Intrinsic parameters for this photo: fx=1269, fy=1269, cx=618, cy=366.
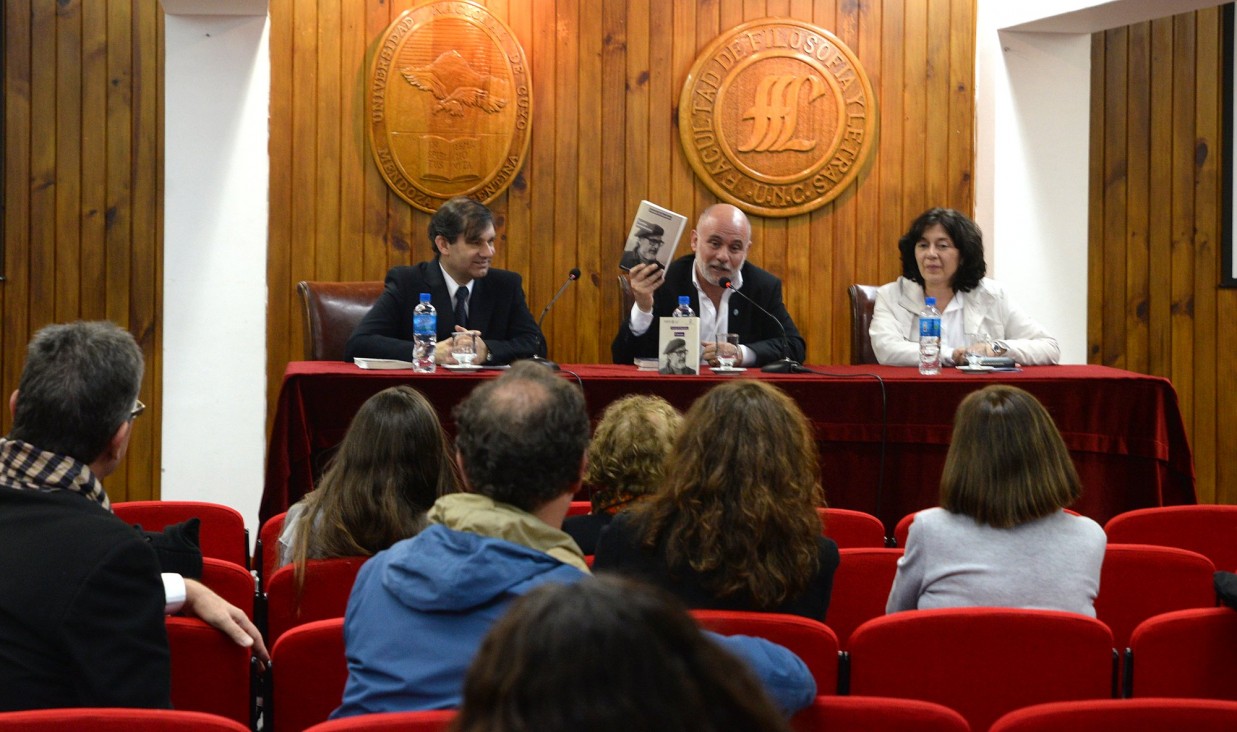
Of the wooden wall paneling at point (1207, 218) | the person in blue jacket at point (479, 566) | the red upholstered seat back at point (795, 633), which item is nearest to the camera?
the person in blue jacket at point (479, 566)

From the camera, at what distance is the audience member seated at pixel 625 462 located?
7.51 feet

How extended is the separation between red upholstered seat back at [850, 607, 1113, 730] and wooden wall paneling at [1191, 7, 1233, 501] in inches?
163

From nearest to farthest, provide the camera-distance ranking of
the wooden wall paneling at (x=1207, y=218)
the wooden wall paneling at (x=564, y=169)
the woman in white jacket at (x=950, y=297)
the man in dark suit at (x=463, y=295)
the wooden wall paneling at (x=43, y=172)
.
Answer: the man in dark suit at (x=463, y=295), the woman in white jacket at (x=950, y=297), the wooden wall paneling at (x=43, y=172), the wooden wall paneling at (x=564, y=169), the wooden wall paneling at (x=1207, y=218)

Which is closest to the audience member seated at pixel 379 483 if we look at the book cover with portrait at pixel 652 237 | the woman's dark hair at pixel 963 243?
the book cover with portrait at pixel 652 237

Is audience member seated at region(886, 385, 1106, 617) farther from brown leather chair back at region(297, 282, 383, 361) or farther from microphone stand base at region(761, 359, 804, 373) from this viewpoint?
brown leather chair back at region(297, 282, 383, 361)

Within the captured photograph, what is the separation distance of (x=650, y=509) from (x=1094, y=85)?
168 inches

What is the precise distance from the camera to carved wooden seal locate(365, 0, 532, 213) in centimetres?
500

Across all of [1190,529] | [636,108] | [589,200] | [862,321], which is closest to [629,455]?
[1190,529]

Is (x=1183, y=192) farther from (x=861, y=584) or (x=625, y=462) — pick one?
(x=625, y=462)

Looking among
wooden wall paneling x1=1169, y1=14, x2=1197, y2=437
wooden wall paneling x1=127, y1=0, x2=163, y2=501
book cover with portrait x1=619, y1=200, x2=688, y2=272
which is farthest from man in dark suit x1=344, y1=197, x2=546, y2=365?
wooden wall paneling x1=1169, y1=14, x2=1197, y2=437

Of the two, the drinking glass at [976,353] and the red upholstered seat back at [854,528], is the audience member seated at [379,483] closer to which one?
the red upholstered seat back at [854,528]

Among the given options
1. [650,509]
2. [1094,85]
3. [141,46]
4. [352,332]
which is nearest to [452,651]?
[650,509]

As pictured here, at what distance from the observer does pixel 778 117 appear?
526 cm

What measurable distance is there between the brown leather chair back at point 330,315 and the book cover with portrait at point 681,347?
1.24m
